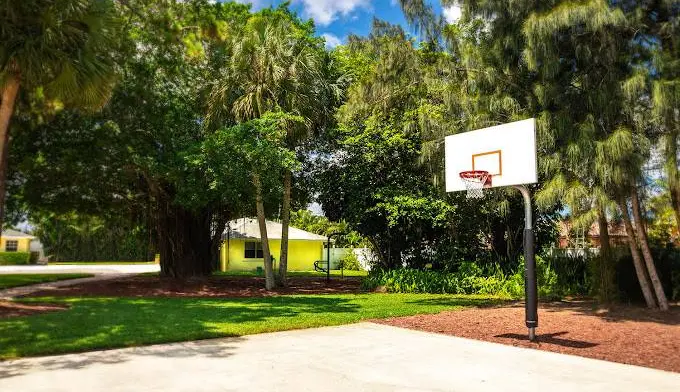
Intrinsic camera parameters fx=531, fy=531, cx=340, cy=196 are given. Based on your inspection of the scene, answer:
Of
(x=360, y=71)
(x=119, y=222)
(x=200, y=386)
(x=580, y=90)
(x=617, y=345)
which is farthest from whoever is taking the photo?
(x=119, y=222)

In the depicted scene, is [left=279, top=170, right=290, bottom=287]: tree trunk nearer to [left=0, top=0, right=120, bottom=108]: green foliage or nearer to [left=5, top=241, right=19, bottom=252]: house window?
[left=0, top=0, right=120, bottom=108]: green foliage

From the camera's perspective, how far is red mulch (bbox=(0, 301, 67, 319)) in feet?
37.2

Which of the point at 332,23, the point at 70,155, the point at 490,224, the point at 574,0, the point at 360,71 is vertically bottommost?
the point at 490,224

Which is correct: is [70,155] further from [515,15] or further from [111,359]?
[515,15]

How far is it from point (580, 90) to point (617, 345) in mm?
5874

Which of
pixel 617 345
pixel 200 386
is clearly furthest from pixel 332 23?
pixel 200 386

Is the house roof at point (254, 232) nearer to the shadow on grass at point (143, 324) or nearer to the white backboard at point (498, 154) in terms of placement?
the shadow on grass at point (143, 324)

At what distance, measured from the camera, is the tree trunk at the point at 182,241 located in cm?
2130

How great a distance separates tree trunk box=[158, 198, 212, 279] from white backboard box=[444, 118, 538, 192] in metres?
12.6

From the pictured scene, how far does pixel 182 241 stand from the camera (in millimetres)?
21625

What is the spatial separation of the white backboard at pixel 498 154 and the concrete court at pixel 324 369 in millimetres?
3177

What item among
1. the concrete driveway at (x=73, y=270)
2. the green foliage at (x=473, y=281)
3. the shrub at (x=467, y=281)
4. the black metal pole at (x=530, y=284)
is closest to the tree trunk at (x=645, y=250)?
the green foliage at (x=473, y=281)

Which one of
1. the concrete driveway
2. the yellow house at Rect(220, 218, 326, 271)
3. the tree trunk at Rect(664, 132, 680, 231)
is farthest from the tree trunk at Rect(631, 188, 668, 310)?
the concrete driveway

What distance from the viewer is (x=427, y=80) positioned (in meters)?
14.9
